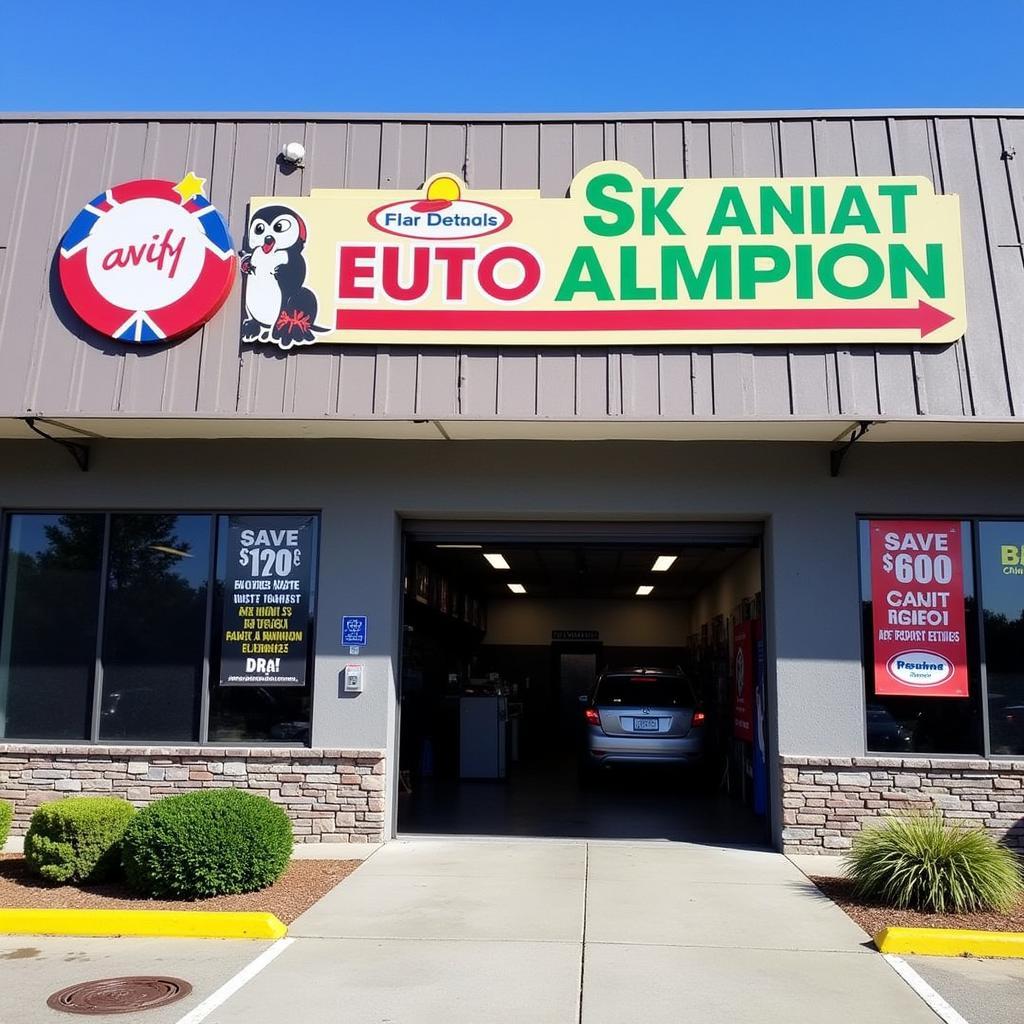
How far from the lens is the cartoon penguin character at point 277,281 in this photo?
32.0 ft

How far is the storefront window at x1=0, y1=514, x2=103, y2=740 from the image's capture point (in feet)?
34.7

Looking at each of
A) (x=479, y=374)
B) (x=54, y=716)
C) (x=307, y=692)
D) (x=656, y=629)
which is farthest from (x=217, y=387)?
(x=656, y=629)

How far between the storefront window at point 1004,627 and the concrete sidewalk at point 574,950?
2.56m

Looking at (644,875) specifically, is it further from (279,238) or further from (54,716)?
(279,238)

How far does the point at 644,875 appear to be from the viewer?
8.97 meters

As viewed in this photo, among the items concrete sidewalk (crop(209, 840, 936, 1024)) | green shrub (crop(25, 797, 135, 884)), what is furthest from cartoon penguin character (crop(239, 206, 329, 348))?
concrete sidewalk (crop(209, 840, 936, 1024))

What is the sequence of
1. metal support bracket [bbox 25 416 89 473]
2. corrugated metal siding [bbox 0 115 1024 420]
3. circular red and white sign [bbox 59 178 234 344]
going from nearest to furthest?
corrugated metal siding [bbox 0 115 1024 420], circular red and white sign [bbox 59 178 234 344], metal support bracket [bbox 25 416 89 473]

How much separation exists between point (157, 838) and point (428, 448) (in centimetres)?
456

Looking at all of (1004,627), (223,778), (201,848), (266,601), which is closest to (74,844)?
(201,848)

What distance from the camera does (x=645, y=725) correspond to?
14109 millimetres

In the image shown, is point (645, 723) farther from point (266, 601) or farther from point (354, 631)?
point (266, 601)

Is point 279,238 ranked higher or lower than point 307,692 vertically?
higher

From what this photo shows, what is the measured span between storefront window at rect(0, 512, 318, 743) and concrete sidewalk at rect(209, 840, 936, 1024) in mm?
2260

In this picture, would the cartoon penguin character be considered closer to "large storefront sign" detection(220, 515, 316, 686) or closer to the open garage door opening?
"large storefront sign" detection(220, 515, 316, 686)
